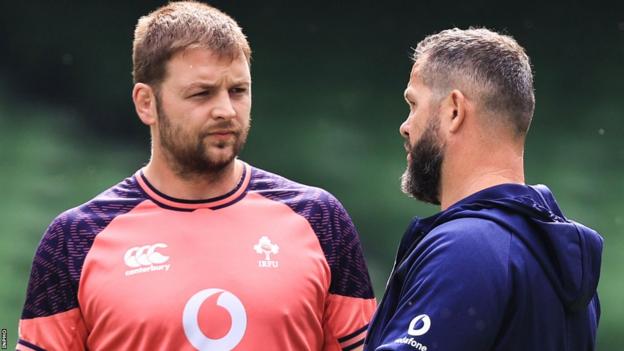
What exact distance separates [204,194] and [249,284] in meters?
0.26

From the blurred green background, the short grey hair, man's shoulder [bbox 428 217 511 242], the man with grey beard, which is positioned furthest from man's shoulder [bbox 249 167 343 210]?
the blurred green background

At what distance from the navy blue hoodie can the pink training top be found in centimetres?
40

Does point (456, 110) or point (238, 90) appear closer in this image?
point (456, 110)

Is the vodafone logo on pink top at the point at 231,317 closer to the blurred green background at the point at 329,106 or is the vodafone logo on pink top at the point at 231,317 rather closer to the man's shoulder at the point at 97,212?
the man's shoulder at the point at 97,212

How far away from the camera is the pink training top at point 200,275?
2520mm

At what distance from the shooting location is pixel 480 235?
2.05 m

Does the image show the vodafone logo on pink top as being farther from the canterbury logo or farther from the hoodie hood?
the hoodie hood

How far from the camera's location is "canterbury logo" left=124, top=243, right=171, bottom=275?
101 inches

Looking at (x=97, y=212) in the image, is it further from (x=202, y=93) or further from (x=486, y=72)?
(x=486, y=72)


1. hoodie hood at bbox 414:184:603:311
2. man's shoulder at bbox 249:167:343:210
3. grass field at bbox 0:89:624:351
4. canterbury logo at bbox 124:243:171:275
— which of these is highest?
hoodie hood at bbox 414:184:603:311

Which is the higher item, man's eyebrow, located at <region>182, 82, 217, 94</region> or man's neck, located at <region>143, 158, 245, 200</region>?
man's eyebrow, located at <region>182, 82, 217, 94</region>

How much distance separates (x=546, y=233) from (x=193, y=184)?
0.90m

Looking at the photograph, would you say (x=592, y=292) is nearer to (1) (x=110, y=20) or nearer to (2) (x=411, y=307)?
(2) (x=411, y=307)

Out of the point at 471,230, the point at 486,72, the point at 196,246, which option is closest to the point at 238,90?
the point at 196,246
